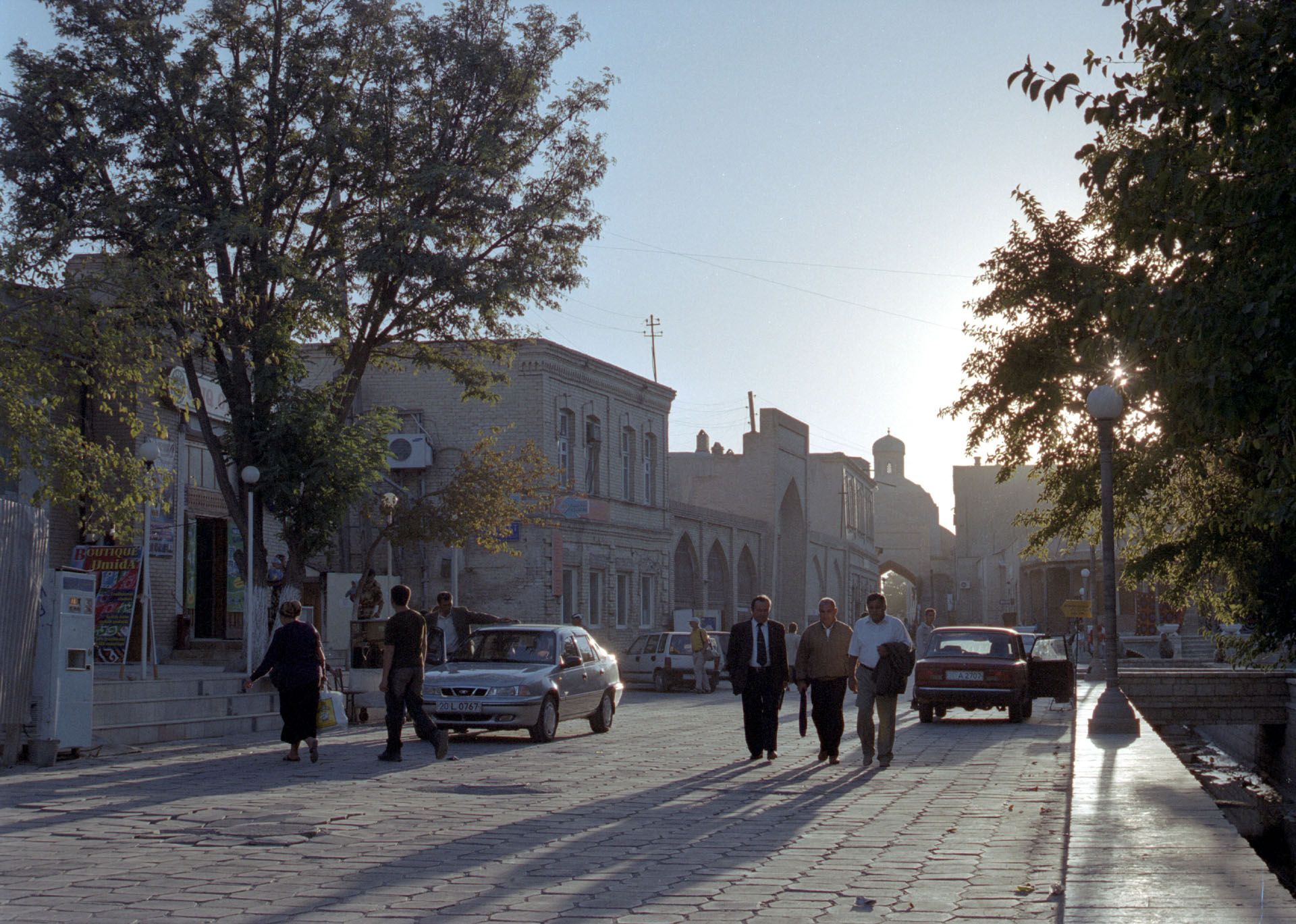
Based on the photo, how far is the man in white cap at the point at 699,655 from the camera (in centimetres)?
3425

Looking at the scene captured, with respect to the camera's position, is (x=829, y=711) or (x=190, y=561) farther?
(x=190, y=561)

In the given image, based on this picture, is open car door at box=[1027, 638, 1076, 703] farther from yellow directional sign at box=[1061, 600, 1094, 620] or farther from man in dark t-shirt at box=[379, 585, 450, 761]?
yellow directional sign at box=[1061, 600, 1094, 620]

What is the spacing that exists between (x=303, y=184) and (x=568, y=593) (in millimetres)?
20924

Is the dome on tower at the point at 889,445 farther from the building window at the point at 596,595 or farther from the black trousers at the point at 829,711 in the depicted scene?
the black trousers at the point at 829,711

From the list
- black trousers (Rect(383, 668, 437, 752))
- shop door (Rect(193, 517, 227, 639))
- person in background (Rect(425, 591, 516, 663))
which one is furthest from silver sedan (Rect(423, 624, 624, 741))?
shop door (Rect(193, 517, 227, 639))

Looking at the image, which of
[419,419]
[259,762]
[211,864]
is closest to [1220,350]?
[211,864]

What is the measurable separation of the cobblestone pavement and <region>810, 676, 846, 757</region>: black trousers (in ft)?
1.16

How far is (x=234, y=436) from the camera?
861 inches

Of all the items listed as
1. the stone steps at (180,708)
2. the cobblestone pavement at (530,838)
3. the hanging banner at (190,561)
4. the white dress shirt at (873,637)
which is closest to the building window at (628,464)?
the hanging banner at (190,561)

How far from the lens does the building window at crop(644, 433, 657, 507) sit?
46594mm

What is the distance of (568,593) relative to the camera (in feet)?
135

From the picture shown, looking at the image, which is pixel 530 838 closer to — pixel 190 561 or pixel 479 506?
pixel 190 561

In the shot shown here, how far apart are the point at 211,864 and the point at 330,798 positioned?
333cm

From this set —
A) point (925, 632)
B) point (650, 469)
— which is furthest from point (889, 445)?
point (925, 632)
